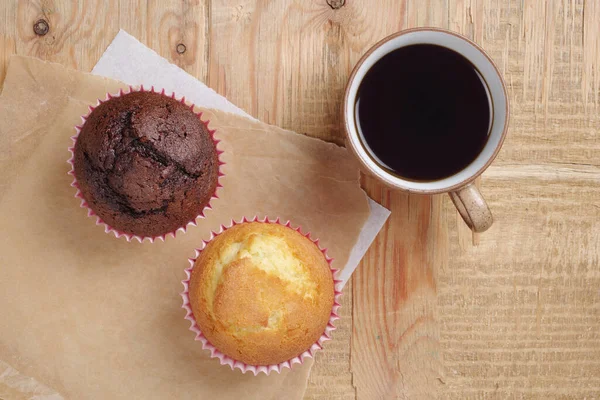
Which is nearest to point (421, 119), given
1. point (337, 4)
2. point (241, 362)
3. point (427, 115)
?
point (427, 115)

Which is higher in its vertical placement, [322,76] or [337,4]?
[337,4]

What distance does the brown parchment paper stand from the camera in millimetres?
1393

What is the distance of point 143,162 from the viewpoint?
1.21 m

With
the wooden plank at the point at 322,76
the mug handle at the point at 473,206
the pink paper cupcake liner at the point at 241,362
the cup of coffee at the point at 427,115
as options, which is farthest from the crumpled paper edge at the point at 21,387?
the mug handle at the point at 473,206

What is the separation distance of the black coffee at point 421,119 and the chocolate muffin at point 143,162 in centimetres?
38

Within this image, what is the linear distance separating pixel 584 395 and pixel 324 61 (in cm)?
107

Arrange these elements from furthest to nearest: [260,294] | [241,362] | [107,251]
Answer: [107,251] < [241,362] < [260,294]

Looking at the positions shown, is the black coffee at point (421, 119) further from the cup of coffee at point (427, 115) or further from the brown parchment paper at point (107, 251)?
the brown parchment paper at point (107, 251)

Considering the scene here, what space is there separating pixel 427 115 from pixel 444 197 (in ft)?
0.81

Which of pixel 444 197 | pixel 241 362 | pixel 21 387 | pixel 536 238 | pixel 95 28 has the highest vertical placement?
pixel 95 28

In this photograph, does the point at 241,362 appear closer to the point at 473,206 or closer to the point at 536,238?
the point at 473,206

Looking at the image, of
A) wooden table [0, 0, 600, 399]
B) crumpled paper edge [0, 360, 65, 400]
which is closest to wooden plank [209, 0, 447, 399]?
wooden table [0, 0, 600, 399]

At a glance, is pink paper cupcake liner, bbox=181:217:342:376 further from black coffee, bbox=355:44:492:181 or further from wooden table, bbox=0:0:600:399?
black coffee, bbox=355:44:492:181

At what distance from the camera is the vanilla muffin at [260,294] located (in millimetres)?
1172
